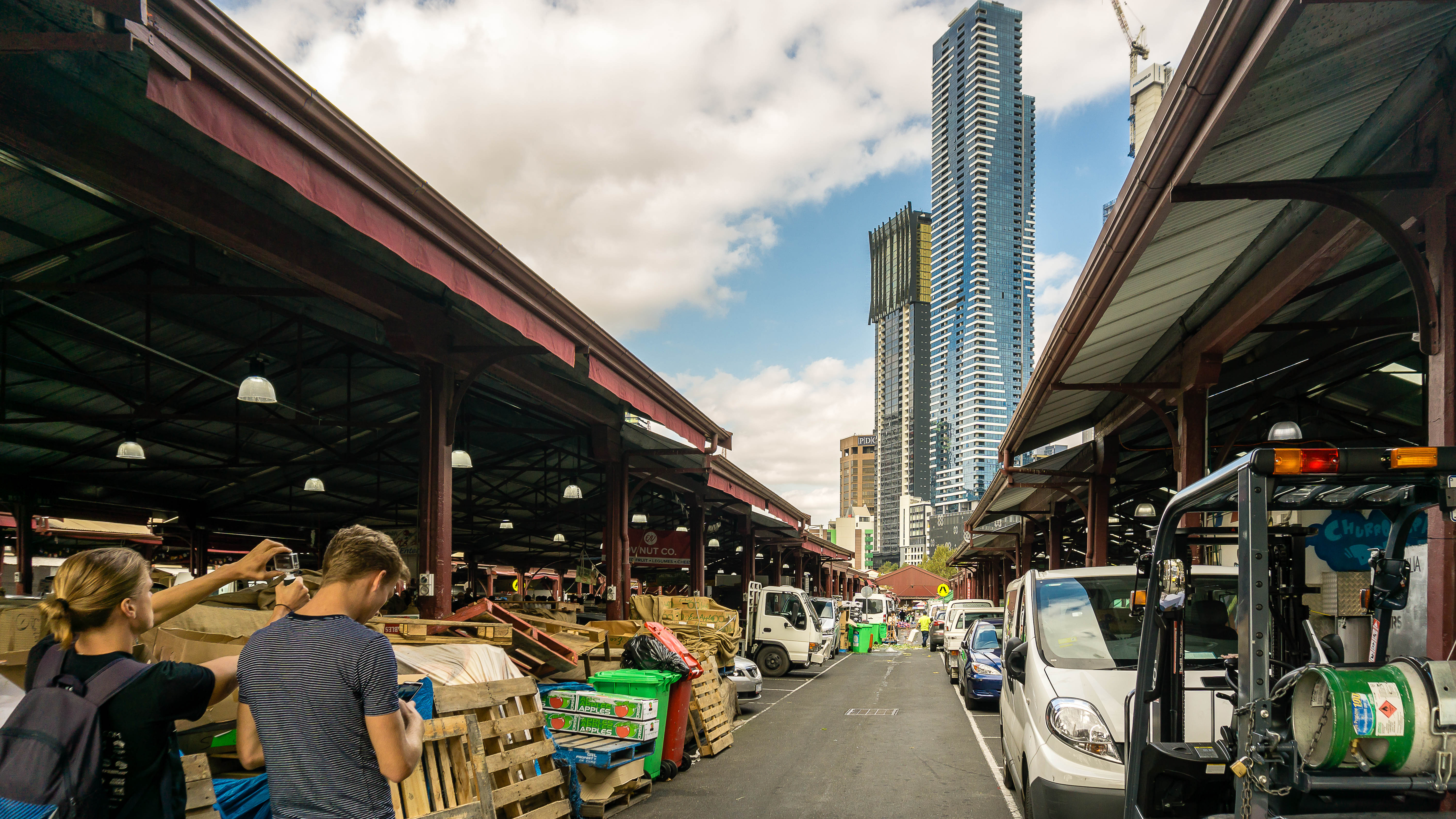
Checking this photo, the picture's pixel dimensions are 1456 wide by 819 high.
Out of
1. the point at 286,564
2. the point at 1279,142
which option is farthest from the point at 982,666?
the point at 286,564

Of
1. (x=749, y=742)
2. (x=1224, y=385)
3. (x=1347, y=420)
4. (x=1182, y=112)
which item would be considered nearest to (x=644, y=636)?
(x=749, y=742)

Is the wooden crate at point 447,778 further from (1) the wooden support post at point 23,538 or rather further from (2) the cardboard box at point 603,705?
(1) the wooden support post at point 23,538

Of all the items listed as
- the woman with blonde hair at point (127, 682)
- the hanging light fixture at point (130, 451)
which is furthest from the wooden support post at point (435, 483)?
the woman with blonde hair at point (127, 682)

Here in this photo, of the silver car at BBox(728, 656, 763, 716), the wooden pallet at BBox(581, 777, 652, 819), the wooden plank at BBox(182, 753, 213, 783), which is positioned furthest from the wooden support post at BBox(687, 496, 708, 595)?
the wooden plank at BBox(182, 753, 213, 783)

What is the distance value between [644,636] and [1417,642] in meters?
7.78

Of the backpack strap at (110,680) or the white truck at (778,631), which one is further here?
the white truck at (778,631)

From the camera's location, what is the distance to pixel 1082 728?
639cm

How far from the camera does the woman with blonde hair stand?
3.02m

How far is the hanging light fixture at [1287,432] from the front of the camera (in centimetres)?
1039

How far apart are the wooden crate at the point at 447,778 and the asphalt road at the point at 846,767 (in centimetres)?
281

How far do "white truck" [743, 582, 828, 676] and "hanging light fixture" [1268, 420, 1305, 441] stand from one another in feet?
56.8

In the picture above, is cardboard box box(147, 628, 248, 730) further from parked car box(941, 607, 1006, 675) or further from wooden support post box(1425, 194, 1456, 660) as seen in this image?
parked car box(941, 607, 1006, 675)

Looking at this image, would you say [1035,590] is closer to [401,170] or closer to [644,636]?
[644,636]

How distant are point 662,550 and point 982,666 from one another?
39.4ft
